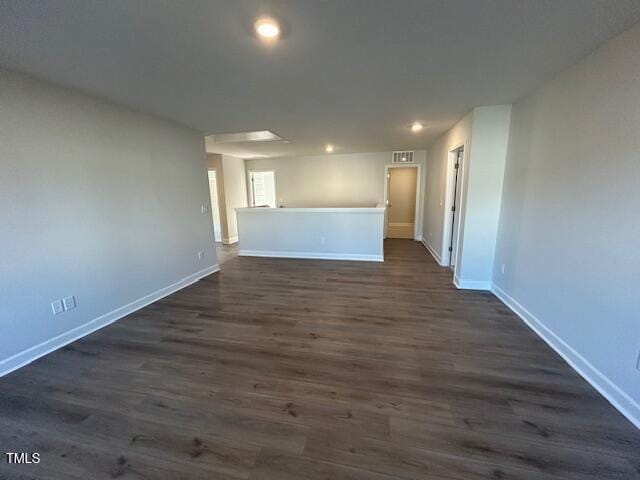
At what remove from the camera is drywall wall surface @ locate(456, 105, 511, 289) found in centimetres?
317

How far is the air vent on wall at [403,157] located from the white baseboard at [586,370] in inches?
185

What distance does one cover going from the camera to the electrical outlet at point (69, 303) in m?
2.45

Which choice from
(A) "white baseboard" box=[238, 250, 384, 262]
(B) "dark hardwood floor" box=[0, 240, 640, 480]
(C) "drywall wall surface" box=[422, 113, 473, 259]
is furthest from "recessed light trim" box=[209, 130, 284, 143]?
(B) "dark hardwood floor" box=[0, 240, 640, 480]

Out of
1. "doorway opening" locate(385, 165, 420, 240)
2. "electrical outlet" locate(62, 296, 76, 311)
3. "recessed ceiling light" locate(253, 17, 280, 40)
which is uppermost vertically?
"recessed ceiling light" locate(253, 17, 280, 40)

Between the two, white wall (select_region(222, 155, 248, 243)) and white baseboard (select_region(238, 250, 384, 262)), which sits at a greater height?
white wall (select_region(222, 155, 248, 243))

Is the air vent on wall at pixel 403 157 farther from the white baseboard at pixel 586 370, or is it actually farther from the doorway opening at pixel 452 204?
the white baseboard at pixel 586 370

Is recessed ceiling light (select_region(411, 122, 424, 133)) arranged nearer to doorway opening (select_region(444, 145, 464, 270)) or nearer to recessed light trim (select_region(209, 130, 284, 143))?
doorway opening (select_region(444, 145, 464, 270))

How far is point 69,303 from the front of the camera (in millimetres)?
2492

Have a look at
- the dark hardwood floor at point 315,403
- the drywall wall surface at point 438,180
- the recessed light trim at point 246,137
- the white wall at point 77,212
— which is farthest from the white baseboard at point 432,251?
→ the white wall at point 77,212

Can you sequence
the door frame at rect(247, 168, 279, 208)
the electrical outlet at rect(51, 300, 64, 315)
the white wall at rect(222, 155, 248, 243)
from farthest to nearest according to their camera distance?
the door frame at rect(247, 168, 279, 208) → the white wall at rect(222, 155, 248, 243) → the electrical outlet at rect(51, 300, 64, 315)

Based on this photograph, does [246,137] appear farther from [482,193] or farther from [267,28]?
[482,193]

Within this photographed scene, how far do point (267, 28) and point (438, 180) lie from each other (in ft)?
14.9

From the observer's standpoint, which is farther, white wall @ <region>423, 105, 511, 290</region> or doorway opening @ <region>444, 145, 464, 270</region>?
doorway opening @ <region>444, 145, 464, 270</region>

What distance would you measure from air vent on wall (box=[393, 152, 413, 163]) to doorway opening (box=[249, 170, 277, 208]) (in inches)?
137
